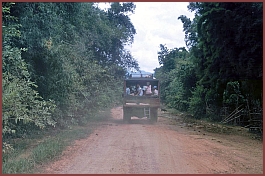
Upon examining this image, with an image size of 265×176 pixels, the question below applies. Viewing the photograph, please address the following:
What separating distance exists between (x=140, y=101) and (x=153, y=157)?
11.0 meters

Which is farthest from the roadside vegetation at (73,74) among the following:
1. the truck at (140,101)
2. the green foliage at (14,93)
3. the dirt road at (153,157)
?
the truck at (140,101)

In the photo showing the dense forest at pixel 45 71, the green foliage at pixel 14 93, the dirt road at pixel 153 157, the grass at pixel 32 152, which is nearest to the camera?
the grass at pixel 32 152

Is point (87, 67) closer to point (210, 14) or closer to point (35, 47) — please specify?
point (35, 47)

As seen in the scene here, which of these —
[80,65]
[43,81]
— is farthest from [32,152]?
[80,65]

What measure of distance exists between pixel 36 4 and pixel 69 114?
513 cm

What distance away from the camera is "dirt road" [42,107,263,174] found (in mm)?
8719

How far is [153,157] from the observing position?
10156 mm

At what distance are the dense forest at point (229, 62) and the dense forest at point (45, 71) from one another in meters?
6.71

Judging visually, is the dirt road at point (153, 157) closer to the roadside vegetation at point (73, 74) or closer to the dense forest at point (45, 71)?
the roadside vegetation at point (73, 74)

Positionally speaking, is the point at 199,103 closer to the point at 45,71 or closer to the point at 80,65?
the point at 80,65

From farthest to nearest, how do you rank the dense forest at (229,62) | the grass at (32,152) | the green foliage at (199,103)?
the green foliage at (199,103), the dense forest at (229,62), the grass at (32,152)

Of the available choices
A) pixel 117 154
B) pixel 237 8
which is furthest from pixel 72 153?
pixel 237 8

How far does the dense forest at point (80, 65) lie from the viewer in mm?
10820

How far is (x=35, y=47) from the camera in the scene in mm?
13523
